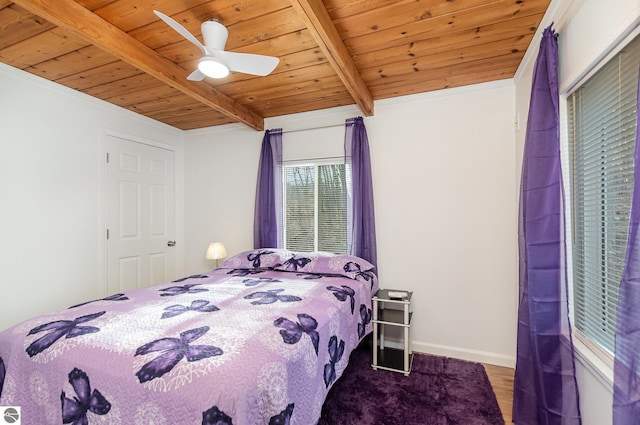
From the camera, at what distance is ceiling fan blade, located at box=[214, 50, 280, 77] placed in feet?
5.46

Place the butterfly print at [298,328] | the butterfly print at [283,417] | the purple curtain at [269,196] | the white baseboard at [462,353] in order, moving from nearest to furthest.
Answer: the butterfly print at [283,417] → the butterfly print at [298,328] → the white baseboard at [462,353] → the purple curtain at [269,196]

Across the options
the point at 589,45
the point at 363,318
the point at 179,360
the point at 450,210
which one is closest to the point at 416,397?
the point at 363,318

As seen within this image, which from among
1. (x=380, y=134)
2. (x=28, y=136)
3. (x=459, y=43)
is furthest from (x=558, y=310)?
(x=28, y=136)

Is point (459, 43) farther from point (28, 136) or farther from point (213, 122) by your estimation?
point (28, 136)

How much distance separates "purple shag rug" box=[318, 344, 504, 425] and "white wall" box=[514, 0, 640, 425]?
609mm

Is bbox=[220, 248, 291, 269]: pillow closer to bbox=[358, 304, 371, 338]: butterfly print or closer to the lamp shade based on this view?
the lamp shade

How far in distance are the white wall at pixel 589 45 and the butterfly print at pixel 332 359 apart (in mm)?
1217

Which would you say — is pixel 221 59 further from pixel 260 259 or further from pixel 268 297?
pixel 260 259

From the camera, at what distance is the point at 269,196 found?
3.28 metres

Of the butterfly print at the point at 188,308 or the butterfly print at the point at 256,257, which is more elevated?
the butterfly print at the point at 256,257

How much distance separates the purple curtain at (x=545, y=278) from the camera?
1514 millimetres

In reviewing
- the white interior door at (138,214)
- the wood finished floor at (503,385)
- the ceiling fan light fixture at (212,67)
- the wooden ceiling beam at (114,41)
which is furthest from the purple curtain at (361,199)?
the white interior door at (138,214)

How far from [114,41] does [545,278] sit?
284 centimetres

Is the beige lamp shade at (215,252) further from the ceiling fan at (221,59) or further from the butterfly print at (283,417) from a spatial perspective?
the butterfly print at (283,417)
